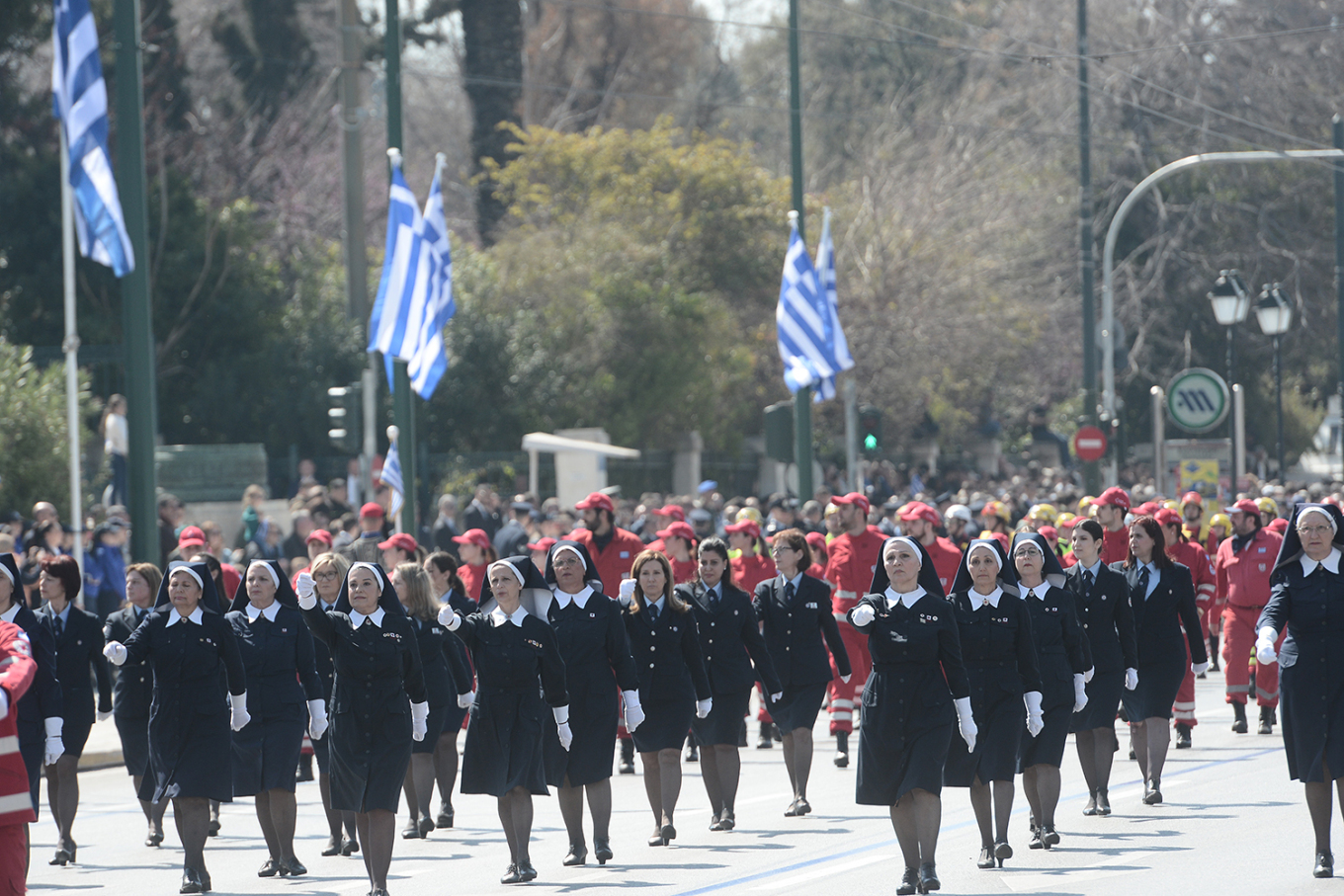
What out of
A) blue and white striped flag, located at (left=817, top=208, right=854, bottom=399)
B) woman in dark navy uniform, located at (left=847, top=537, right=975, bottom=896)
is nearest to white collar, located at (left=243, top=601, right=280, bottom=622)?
woman in dark navy uniform, located at (left=847, top=537, right=975, bottom=896)

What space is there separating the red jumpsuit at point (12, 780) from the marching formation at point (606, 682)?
0.01 meters

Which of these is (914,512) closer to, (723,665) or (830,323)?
(723,665)

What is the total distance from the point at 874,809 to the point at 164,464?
49.9ft

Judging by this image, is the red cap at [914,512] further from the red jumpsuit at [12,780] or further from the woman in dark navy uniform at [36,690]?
the red jumpsuit at [12,780]

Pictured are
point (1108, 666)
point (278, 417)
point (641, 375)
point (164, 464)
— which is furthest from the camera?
point (641, 375)

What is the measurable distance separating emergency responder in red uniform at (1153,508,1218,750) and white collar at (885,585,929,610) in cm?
516

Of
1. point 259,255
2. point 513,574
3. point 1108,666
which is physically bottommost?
point 1108,666

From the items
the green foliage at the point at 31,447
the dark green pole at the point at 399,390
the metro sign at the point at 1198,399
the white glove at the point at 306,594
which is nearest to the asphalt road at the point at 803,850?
the white glove at the point at 306,594

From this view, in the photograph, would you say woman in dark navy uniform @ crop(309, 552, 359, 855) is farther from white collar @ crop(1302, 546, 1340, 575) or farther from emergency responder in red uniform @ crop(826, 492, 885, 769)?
white collar @ crop(1302, 546, 1340, 575)

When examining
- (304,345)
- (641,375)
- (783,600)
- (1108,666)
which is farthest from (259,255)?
(1108,666)

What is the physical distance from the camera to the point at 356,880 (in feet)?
32.2

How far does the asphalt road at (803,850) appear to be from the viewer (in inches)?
360

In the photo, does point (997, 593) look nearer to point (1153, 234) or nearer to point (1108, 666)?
point (1108, 666)

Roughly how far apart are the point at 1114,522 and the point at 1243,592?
79.9 inches
